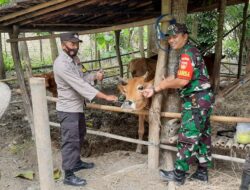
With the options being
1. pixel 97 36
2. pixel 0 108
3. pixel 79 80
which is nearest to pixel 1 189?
pixel 79 80

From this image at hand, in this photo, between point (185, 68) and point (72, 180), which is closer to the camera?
point (185, 68)

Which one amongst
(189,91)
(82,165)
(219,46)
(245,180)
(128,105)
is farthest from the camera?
(219,46)

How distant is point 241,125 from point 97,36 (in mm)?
11368

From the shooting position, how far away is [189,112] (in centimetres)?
405

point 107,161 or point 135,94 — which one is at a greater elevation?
point 135,94

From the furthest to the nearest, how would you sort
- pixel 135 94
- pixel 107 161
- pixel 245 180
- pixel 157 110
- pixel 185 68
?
pixel 107 161, pixel 135 94, pixel 157 110, pixel 185 68, pixel 245 180

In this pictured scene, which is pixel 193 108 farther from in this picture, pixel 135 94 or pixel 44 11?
pixel 44 11

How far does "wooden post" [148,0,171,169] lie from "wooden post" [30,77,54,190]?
1.89 meters

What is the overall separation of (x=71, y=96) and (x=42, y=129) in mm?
1503

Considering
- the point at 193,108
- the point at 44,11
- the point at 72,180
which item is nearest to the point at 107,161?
the point at 72,180

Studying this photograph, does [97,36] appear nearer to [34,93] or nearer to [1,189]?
[1,189]

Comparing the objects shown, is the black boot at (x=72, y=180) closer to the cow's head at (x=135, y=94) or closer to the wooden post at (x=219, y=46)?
the cow's head at (x=135, y=94)

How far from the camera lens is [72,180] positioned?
4.54 meters

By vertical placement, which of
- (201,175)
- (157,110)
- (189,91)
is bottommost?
(201,175)
